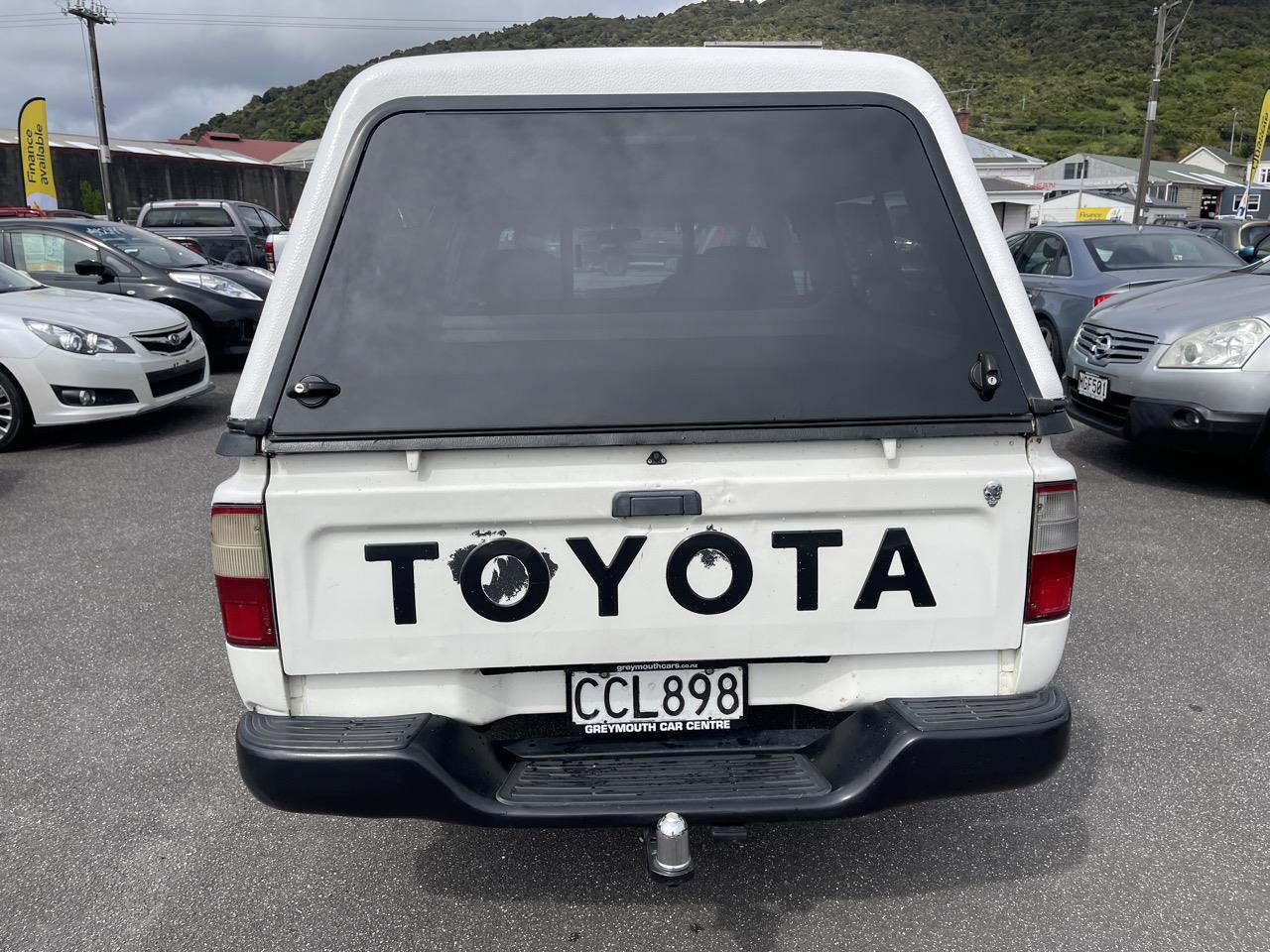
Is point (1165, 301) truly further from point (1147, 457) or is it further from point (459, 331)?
point (459, 331)

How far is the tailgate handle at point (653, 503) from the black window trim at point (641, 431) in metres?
0.10

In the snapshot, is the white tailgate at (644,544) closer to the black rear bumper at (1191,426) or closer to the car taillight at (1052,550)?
the car taillight at (1052,550)

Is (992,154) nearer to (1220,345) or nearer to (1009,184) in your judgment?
(1009,184)

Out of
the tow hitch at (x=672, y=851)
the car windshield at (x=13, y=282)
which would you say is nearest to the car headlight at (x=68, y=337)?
the car windshield at (x=13, y=282)

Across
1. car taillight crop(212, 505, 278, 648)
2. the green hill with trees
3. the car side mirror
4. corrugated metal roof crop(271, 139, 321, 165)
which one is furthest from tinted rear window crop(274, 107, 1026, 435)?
the green hill with trees

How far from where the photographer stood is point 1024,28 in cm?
8906

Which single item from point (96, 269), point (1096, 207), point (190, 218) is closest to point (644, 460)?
point (96, 269)

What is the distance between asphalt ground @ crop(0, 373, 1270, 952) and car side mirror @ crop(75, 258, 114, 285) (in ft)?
18.6

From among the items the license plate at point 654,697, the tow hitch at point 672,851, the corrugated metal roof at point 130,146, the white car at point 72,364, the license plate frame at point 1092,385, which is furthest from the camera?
the corrugated metal roof at point 130,146

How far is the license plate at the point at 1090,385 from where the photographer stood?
20.5 ft

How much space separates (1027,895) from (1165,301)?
511cm

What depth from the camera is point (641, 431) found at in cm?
200

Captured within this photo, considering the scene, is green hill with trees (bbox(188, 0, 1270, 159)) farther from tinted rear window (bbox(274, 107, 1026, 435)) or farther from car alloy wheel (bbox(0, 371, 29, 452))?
tinted rear window (bbox(274, 107, 1026, 435))

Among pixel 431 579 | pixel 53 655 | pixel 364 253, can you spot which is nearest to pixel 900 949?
pixel 431 579
